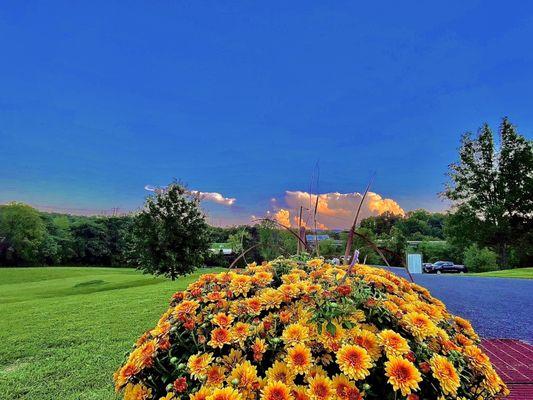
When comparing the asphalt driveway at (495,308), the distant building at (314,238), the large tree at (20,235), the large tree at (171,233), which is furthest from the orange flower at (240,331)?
the large tree at (20,235)

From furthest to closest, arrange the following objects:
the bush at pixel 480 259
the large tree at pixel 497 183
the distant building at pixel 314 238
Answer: the bush at pixel 480 259, the large tree at pixel 497 183, the distant building at pixel 314 238

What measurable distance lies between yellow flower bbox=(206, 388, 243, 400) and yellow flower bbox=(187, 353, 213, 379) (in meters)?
0.13

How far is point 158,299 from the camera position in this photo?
23.6ft

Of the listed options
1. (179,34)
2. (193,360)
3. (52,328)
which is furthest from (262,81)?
(193,360)

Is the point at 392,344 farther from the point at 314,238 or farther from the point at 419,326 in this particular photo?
the point at 314,238

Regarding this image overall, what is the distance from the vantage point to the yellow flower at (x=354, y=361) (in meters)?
0.95

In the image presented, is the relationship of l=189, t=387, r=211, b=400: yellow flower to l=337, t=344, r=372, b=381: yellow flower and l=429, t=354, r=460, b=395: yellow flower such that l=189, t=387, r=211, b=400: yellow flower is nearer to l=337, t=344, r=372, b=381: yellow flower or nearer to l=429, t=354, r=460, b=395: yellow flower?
l=337, t=344, r=372, b=381: yellow flower

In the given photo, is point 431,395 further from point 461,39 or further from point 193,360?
point 461,39

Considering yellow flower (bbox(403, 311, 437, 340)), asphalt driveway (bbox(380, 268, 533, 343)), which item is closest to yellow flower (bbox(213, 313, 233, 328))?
yellow flower (bbox(403, 311, 437, 340))

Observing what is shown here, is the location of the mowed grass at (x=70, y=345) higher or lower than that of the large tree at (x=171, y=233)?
lower

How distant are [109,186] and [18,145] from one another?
4.83 m

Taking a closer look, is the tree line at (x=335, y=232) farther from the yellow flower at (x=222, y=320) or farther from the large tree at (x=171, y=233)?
the yellow flower at (x=222, y=320)

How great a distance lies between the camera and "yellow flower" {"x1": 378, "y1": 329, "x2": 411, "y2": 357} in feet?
3.36

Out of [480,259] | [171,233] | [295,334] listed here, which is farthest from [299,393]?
[480,259]
